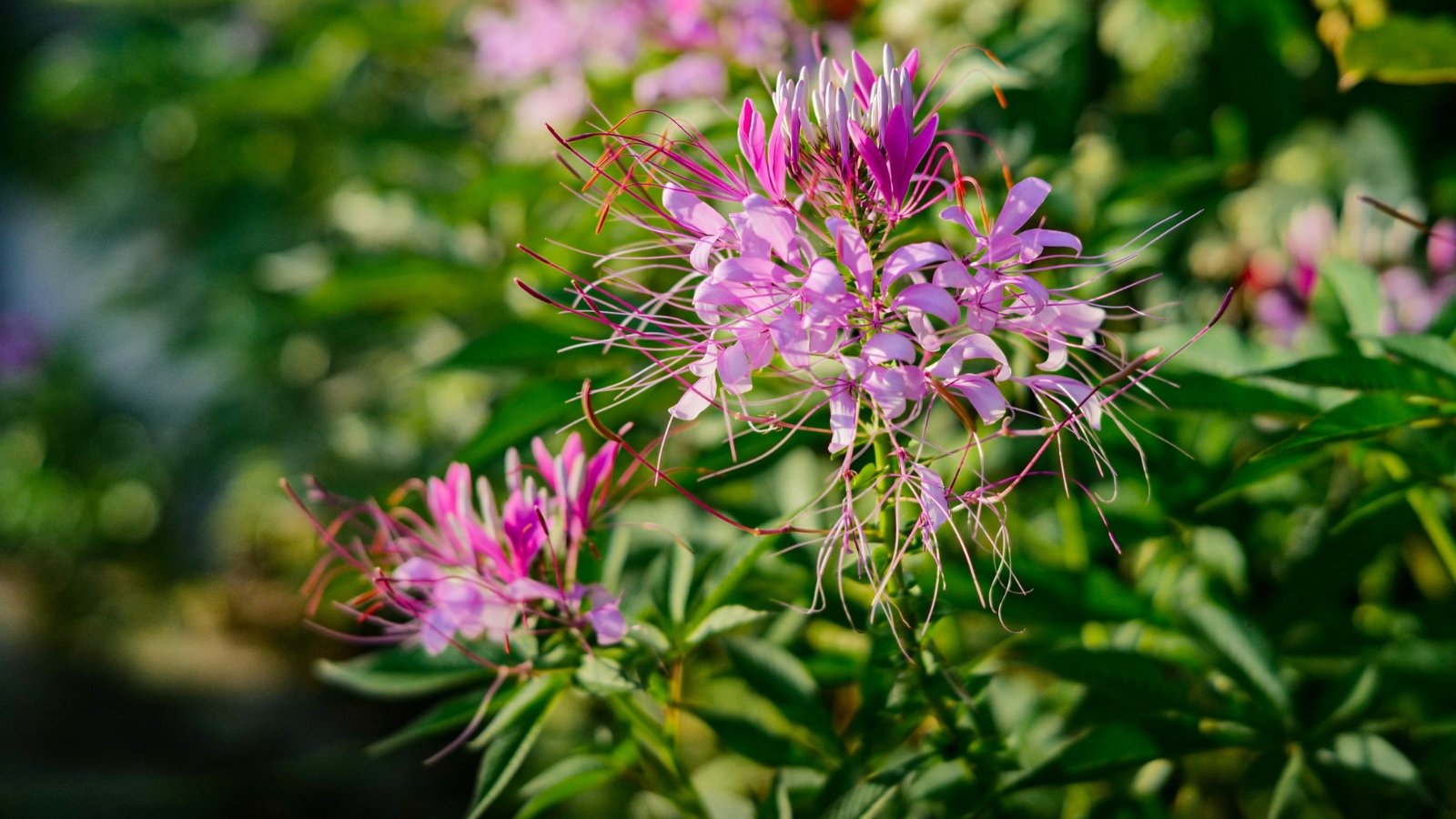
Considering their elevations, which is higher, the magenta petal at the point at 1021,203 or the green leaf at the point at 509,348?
the green leaf at the point at 509,348

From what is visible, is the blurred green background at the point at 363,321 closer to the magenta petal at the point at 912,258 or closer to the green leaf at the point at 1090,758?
the green leaf at the point at 1090,758

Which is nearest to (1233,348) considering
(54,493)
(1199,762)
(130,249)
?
(1199,762)

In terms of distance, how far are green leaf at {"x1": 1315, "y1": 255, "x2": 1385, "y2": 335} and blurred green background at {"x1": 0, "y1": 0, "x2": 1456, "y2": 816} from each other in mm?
80

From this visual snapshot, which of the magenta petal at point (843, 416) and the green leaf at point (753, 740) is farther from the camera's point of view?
the green leaf at point (753, 740)

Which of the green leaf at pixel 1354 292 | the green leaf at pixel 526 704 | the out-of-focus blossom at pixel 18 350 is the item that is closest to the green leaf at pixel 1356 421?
the green leaf at pixel 1354 292

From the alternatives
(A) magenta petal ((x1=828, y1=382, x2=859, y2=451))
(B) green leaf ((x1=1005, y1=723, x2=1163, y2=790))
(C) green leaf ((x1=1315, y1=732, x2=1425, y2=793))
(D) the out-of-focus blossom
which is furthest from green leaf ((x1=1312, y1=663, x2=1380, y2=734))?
(D) the out-of-focus blossom

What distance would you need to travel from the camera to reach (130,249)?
2.10 m

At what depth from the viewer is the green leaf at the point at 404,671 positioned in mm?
658

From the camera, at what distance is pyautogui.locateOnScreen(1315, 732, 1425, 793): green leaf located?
0.57m

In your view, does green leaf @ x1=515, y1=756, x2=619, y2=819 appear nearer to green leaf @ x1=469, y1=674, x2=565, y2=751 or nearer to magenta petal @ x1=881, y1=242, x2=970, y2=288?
green leaf @ x1=469, y1=674, x2=565, y2=751

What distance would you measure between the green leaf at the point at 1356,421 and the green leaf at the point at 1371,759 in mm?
192

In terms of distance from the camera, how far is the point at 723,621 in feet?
1.84

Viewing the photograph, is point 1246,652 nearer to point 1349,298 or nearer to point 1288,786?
point 1288,786

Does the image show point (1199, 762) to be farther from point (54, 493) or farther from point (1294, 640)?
point (54, 493)
